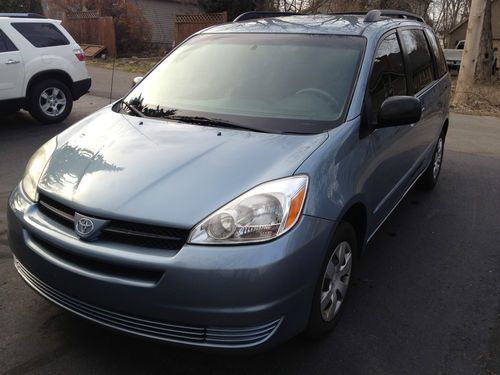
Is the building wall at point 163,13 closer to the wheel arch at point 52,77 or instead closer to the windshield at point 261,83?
the wheel arch at point 52,77

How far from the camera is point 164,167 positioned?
8.65 ft

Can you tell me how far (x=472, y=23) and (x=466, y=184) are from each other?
7715mm

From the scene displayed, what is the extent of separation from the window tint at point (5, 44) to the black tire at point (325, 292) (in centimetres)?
703

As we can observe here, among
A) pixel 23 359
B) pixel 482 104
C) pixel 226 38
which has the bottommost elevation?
pixel 482 104

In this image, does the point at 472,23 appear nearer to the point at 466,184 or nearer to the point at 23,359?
the point at 466,184

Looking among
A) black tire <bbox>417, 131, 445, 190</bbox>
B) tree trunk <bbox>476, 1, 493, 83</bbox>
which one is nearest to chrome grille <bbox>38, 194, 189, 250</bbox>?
black tire <bbox>417, 131, 445, 190</bbox>

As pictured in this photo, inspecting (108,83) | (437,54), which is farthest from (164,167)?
(108,83)

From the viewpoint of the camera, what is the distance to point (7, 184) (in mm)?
5566

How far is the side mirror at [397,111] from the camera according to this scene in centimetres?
319

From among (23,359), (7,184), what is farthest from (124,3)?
(23,359)

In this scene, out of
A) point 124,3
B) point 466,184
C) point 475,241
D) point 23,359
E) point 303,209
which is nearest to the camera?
point 303,209

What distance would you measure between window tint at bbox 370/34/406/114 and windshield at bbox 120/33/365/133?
0.19 m

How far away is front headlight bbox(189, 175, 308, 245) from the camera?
231cm

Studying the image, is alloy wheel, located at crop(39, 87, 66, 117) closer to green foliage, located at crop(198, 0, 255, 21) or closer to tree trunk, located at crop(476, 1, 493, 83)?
green foliage, located at crop(198, 0, 255, 21)
